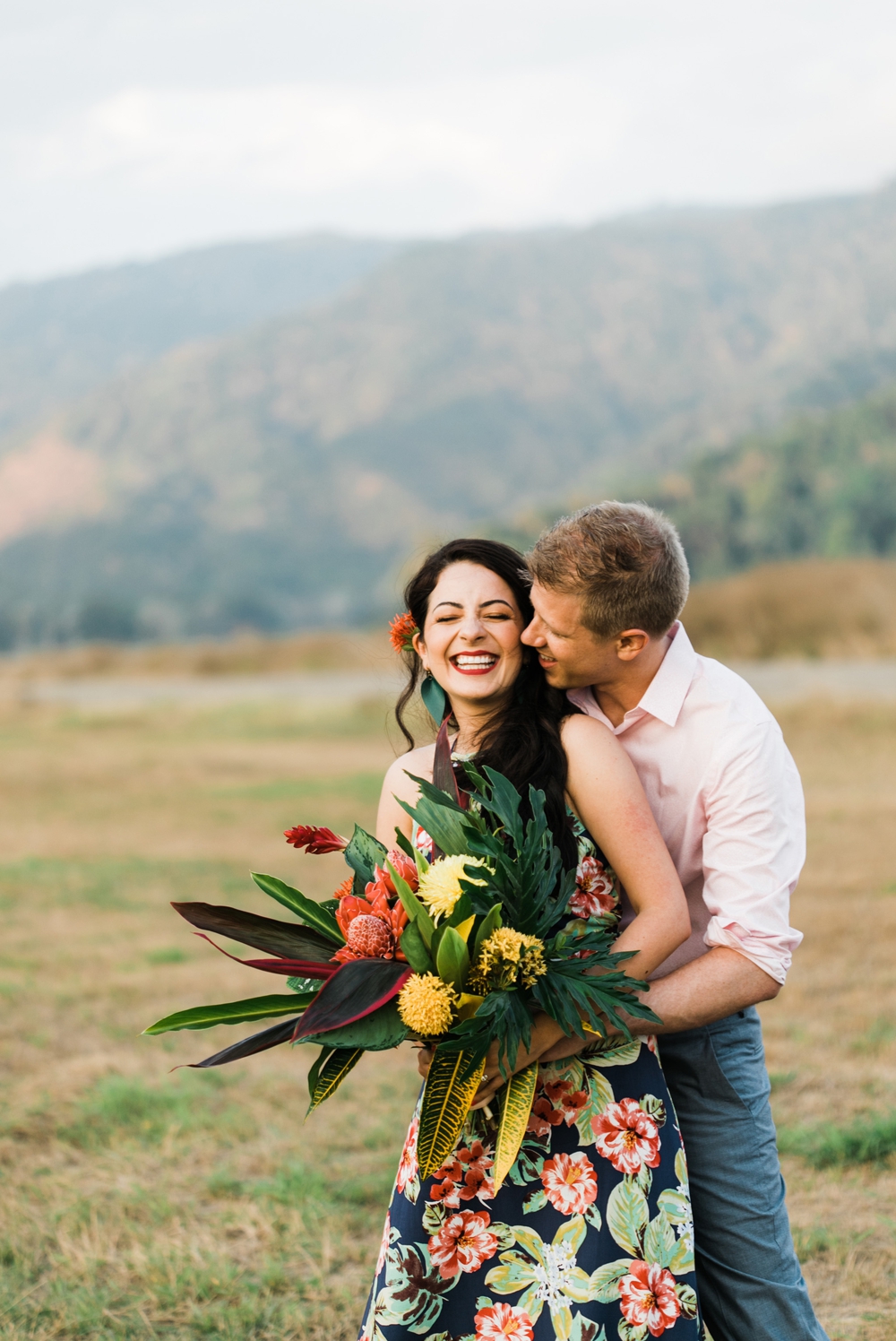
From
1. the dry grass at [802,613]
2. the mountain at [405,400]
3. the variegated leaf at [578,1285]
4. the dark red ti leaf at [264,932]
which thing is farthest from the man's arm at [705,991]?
the mountain at [405,400]

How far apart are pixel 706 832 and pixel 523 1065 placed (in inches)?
22.0

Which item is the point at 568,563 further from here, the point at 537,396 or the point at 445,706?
the point at 537,396

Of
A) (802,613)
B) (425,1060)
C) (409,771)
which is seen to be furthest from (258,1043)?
(802,613)

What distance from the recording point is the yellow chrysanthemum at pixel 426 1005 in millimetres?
1719

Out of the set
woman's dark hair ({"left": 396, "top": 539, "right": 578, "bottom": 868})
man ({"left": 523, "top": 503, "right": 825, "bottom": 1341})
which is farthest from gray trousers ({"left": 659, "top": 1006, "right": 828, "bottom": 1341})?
woman's dark hair ({"left": 396, "top": 539, "right": 578, "bottom": 868})

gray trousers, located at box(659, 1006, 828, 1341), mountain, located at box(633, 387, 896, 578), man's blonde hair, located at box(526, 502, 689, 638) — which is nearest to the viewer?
man's blonde hair, located at box(526, 502, 689, 638)

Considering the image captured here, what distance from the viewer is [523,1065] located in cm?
188

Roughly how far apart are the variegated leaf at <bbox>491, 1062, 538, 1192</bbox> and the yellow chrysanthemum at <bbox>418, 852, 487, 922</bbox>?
30 cm

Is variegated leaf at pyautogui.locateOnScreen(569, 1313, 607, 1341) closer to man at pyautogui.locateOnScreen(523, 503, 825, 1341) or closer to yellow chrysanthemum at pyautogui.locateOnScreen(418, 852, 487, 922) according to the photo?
man at pyautogui.locateOnScreen(523, 503, 825, 1341)

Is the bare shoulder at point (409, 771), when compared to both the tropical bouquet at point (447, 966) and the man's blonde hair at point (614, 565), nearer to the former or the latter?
the tropical bouquet at point (447, 966)

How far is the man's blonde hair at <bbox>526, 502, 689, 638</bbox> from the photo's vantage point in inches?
80.3

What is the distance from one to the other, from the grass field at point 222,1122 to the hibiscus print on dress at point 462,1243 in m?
1.40

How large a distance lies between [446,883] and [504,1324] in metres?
0.79

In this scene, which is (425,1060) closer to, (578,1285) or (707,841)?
(578,1285)
